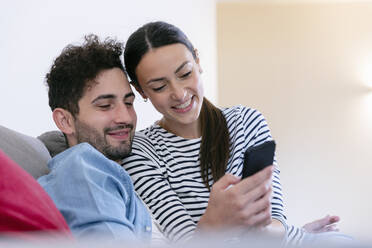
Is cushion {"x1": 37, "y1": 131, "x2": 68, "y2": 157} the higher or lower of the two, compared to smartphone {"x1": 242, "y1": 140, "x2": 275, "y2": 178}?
higher

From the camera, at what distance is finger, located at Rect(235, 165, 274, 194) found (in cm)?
91

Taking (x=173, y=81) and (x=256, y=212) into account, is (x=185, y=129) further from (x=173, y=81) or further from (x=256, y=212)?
(x=256, y=212)

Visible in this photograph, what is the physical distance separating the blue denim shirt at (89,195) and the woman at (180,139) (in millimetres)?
236

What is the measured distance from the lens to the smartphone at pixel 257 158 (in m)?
0.92

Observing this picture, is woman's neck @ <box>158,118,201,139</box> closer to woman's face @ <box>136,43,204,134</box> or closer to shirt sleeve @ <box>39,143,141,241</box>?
woman's face @ <box>136,43,204,134</box>

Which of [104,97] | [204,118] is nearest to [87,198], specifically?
[104,97]

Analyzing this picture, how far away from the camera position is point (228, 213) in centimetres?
94

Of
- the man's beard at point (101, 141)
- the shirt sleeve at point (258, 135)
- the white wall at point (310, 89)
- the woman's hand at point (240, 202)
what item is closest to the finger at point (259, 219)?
the woman's hand at point (240, 202)

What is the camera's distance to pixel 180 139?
1.35 m

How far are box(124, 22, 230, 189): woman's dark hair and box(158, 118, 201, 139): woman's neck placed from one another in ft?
0.07

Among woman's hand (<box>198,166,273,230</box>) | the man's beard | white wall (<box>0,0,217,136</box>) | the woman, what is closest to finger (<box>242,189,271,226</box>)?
woman's hand (<box>198,166,273,230</box>)

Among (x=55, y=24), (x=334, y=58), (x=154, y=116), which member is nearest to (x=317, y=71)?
(x=334, y=58)

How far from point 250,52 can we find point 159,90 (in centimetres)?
392

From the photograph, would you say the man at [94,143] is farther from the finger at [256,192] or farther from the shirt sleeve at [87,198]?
the finger at [256,192]
